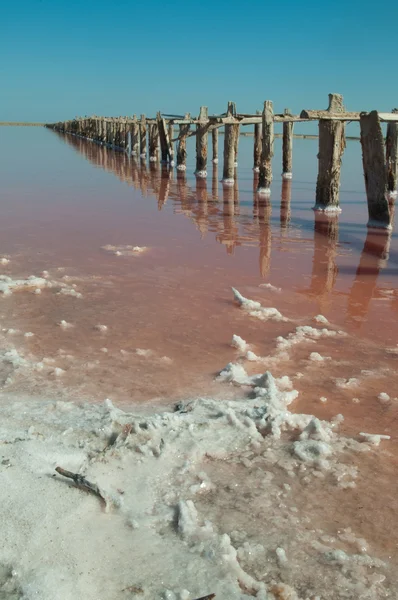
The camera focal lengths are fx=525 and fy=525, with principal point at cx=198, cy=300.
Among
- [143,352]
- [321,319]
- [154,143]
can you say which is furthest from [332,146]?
[154,143]

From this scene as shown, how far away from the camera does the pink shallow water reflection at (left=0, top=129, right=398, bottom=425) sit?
10.9 ft

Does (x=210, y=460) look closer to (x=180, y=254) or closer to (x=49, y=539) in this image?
(x=49, y=539)

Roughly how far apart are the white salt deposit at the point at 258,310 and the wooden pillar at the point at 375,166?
16.2 feet

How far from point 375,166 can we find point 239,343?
19.6 ft

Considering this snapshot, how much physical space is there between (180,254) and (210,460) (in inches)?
174

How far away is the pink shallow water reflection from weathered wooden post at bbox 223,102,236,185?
163 inches

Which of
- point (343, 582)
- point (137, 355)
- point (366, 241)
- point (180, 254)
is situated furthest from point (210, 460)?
point (366, 241)

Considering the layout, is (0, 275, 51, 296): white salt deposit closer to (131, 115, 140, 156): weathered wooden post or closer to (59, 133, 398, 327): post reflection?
(59, 133, 398, 327): post reflection

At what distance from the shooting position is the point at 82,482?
79.7 inches

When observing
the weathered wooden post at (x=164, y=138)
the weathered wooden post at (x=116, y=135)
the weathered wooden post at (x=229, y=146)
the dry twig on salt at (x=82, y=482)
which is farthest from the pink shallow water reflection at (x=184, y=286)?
the weathered wooden post at (x=116, y=135)

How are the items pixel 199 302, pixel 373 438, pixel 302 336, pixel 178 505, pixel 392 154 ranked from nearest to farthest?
pixel 178 505 → pixel 373 438 → pixel 302 336 → pixel 199 302 → pixel 392 154

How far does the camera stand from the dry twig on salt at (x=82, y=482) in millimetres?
1996

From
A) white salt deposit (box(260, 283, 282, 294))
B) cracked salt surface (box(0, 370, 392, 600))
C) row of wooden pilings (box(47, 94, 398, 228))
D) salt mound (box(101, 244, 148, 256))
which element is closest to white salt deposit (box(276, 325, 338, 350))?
cracked salt surface (box(0, 370, 392, 600))

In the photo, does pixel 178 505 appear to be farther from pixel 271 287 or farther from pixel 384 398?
pixel 271 287
